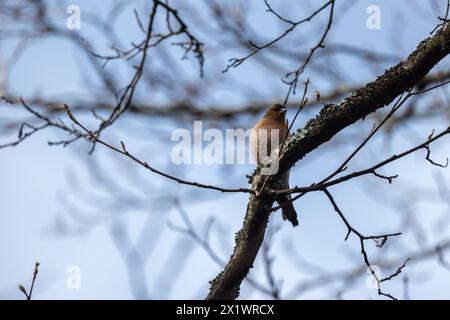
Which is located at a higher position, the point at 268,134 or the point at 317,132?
the point at 268,134

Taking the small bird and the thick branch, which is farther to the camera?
the small bird

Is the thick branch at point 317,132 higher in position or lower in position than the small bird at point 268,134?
lower

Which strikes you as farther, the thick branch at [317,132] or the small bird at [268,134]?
the small bird at [268,134]

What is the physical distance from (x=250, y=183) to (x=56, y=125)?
151 centimetres

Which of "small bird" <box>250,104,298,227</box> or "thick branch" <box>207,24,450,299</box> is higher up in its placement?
"small bird" <box>250,104,298,227</box>

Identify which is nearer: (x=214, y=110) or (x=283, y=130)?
(x=283, y=130)

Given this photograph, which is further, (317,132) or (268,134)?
(268,134)
